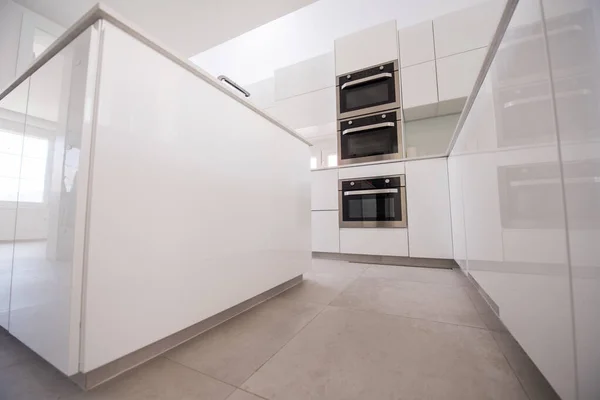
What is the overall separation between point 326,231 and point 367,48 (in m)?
2.25

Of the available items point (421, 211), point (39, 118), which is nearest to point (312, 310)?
point (39, 118)

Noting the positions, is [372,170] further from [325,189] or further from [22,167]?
[22,167]

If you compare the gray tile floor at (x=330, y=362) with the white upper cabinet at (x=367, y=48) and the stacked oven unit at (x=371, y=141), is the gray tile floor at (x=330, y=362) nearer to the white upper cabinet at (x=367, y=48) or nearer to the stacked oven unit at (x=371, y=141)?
the stacked oven unit at (x=371, y=141)

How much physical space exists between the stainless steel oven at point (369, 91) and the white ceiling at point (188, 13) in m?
1.25

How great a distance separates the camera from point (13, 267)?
0.76m

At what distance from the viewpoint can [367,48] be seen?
2.75m

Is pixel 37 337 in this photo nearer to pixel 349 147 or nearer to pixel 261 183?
pixel 261 183

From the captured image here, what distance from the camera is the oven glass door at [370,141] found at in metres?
2.52

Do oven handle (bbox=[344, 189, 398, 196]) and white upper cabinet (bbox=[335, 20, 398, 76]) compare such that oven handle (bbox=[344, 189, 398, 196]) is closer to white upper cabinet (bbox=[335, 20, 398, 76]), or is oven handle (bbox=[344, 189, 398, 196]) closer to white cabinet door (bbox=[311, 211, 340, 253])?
Answer: white cabinet door (bbox=[311, 211, 340, 253])

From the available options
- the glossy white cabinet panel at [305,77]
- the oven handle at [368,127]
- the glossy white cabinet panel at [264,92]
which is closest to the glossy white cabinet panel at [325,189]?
the oven handle at [368,127]

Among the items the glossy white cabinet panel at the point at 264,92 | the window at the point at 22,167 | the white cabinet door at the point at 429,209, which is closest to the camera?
the window at the point at 22,167

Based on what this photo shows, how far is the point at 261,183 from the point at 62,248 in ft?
2.46

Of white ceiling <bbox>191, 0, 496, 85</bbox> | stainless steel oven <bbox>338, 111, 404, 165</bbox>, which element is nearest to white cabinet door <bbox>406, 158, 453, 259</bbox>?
stainless steel oven <bbox>338, 111, 404, 165</bbox>

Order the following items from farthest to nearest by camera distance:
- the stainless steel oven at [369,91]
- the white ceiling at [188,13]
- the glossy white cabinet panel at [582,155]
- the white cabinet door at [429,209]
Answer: the white ceiling at [188,13] < the stainless steel oven at [369,91] < the white cabinet door at [429,209] < the glossy white cabinet panel at [582,155]
